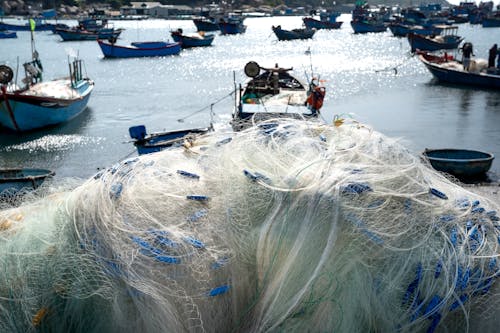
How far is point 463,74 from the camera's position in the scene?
981 inches

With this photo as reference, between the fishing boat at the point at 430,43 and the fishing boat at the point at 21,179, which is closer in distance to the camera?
the fishing boat at the point at 21,179

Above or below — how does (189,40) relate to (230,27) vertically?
below

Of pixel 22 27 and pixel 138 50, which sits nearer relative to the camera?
pixel 138 50

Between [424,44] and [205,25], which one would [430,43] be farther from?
[205,25]

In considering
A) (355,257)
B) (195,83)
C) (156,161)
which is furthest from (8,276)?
(195,83)

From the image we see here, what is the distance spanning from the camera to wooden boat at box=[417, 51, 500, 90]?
2405 cm

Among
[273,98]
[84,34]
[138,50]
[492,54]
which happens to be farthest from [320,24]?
[273,98]

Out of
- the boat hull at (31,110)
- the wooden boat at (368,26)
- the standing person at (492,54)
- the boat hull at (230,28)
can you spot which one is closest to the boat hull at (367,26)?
→ the wooden boat at (368,26)

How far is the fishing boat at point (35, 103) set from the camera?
56.7 ft

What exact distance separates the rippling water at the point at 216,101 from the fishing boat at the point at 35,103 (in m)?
0.42

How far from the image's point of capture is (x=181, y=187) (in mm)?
3934

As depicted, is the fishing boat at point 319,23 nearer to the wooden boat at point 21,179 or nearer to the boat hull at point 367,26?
the boat hull at point 367,26

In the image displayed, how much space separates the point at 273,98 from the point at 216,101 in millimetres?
10626

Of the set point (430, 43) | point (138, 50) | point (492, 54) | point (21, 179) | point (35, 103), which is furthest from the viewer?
point (138, 50)
